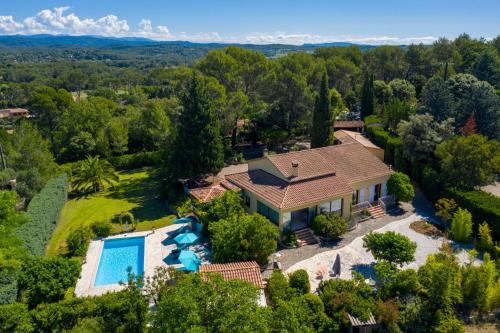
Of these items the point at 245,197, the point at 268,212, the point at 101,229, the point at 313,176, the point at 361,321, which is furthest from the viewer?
the point at 245,197

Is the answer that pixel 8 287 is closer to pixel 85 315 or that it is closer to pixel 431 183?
pixel 85 315

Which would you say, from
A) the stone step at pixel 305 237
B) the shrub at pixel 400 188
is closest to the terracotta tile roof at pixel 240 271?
the stone step at pixel 305 237

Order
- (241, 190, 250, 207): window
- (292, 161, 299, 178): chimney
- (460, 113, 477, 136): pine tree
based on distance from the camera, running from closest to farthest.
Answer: (292, 161, 299, 178): chimney, (241, 190, 250, 207): window, (460, 113, 477, 136): pine tree

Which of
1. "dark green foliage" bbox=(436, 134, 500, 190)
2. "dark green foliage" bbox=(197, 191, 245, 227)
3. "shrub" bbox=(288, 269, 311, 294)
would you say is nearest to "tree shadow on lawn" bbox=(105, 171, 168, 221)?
"dark green foliage" bbox=(197, 191, 245, 227)

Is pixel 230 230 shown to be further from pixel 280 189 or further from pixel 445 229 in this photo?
pixel 445 229

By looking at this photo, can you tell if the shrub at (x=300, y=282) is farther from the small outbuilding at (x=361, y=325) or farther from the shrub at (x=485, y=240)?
the shrub at (x=485, y=240)

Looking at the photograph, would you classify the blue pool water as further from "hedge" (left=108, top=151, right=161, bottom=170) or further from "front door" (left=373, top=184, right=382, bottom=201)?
"hedge" (left=108, top=151, right=161, bottom=170)

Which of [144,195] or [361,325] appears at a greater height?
[361,325]

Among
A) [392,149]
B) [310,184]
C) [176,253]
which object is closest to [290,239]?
[310,184]
